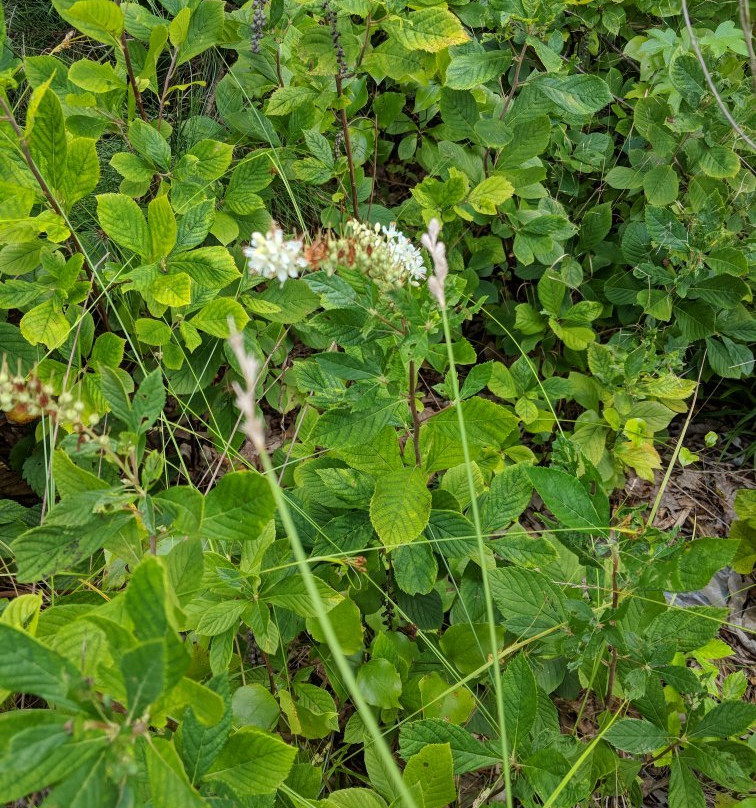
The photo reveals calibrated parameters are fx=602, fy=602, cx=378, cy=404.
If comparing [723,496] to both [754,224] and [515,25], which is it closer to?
[754,224]

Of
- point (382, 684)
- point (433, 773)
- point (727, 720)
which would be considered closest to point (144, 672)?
point (433, 773)

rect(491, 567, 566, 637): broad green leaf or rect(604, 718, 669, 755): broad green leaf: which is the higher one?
rect(491, 567, 566, 637): broad green leaf

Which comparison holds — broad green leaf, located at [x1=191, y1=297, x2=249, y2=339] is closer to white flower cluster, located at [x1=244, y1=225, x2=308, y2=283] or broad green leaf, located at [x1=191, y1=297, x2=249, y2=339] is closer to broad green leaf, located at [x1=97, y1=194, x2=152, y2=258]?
broad green leaf, located at [x1=97, y1=194, x2=152, y2=258]

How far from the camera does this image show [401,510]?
127 centimetres

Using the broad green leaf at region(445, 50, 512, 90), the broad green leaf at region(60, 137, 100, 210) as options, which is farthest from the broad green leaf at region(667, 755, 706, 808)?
the broad green leaf at region(60, 137, 100, 210)

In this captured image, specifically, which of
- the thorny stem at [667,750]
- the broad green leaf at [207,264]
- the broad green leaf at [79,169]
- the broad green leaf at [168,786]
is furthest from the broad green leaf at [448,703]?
the broad green leaf at [79,169]

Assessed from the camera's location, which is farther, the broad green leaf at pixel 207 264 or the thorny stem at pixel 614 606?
the broad green leaf at pixel 207 264

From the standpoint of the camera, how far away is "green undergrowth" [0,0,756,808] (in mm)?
932

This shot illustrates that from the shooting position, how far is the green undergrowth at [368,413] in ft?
3.06

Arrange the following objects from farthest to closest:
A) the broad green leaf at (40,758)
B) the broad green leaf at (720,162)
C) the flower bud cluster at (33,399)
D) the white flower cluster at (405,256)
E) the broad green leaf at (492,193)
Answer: the broad green leaf at (720,162) < the broad green leaf at (492,193) < the white flower cluster at (405,256) < the flower bud cluster at (33,399) < the broad green leaf at (40,758)

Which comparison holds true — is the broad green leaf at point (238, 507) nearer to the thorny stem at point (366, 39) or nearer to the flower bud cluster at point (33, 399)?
the flower bud cluster at point (33, 399)

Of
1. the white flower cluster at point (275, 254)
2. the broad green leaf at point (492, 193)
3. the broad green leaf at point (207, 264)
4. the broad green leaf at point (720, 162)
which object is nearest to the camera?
the white flower cluster at point (275, 254)

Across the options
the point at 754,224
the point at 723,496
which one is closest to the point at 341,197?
the point at 754,224

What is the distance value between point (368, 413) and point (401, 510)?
221 mm
